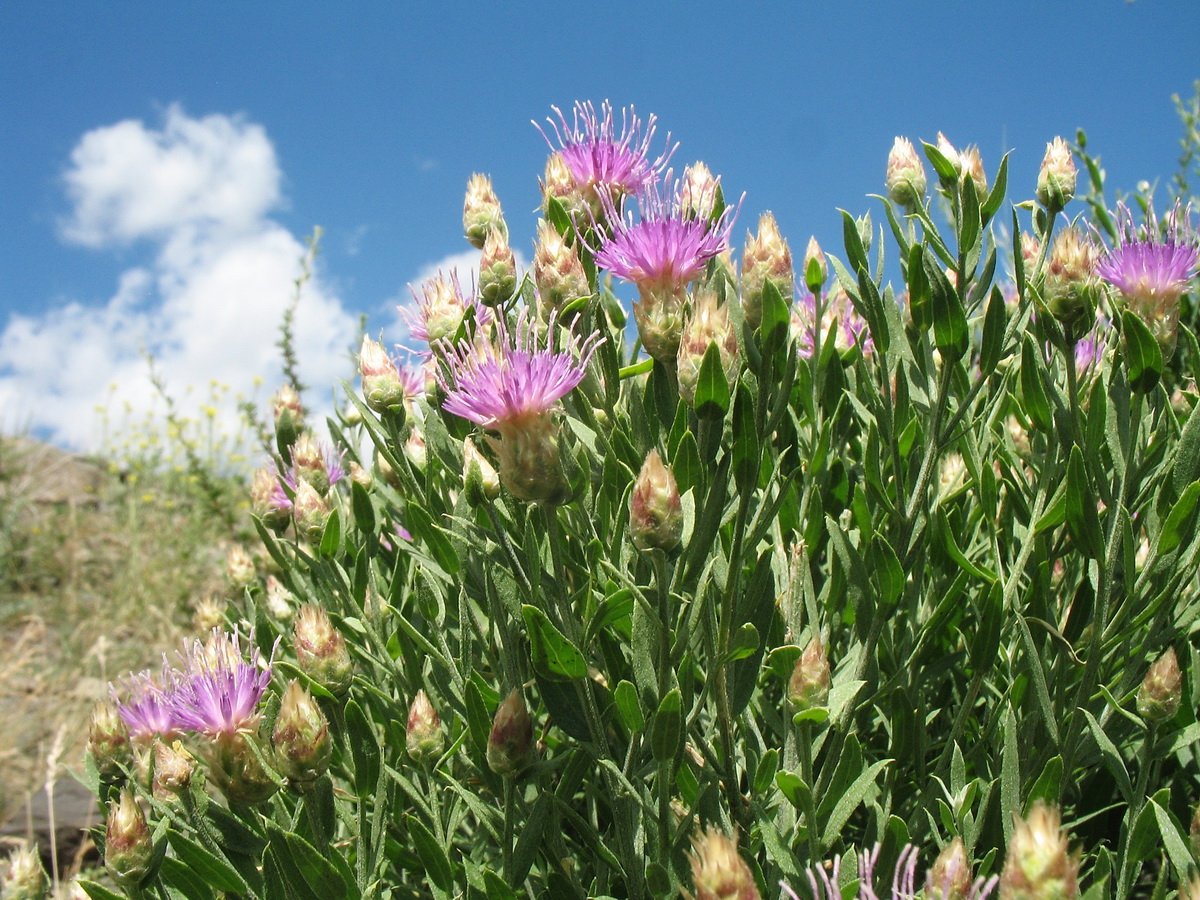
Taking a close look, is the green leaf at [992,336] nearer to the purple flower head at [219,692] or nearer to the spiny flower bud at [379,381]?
the spiny flower bud at [379,381]

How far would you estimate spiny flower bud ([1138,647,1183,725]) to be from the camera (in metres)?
1.50

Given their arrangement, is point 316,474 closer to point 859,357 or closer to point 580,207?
point 580,207

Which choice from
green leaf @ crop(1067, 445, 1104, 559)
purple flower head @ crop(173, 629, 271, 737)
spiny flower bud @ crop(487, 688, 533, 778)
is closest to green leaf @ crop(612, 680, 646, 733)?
spiny flower bud @ crop(487, 688, 533, 778)

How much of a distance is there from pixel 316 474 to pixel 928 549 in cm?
134

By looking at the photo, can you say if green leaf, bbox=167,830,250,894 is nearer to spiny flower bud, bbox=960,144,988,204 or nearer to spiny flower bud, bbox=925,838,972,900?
spiny flower bud, bbox=925,838,972,900

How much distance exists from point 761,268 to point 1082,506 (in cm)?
65

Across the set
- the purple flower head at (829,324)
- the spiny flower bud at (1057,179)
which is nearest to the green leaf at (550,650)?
the purple flower head at (829,324)

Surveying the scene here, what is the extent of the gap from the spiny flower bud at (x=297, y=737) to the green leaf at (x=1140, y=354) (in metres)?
1.44

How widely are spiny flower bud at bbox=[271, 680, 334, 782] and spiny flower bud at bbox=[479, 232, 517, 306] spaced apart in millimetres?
767

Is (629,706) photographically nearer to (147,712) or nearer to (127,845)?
(127,845)

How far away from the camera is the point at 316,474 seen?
6.89 feet

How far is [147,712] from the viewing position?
6.12ft

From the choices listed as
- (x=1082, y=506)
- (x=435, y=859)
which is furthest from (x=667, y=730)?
(x=1082, y=506)

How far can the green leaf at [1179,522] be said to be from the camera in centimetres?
142
